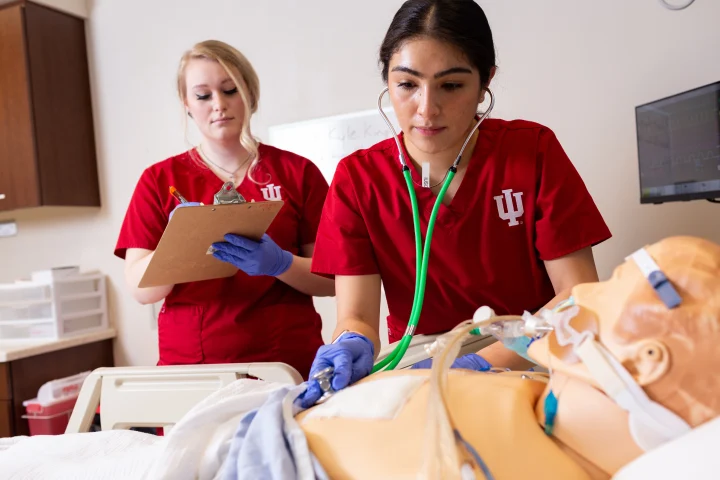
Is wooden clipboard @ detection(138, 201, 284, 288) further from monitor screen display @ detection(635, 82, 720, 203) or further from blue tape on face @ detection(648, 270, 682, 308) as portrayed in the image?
monitor screen display @ detection(635, 82, 720, 203)

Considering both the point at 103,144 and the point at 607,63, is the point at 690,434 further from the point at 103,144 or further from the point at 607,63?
the point at 103,144

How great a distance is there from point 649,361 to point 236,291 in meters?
1.30

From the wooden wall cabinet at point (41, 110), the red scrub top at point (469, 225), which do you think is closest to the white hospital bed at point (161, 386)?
the red scrub top at point (469, 225)

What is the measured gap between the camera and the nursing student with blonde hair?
5.52ft

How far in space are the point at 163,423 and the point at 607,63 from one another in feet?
5.80

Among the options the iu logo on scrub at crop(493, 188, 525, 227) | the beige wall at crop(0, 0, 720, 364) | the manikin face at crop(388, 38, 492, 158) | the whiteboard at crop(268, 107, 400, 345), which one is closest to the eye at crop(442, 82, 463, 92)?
the manikin face at crop(388, 38, 492, 158)

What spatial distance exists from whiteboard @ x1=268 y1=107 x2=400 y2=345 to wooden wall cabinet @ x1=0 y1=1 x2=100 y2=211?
1072 millimetres

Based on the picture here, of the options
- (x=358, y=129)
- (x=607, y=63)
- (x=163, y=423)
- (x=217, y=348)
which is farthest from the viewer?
(x=358, y=129)

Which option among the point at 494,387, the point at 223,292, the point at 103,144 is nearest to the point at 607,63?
the point at 223,292

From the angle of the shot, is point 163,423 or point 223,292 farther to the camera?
point 223,292

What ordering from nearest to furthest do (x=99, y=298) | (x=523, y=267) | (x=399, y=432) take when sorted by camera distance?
1. (x=399, y=432)
2. (x=523, y=267)
3. (x=99, y=298)

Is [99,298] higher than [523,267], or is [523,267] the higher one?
[523,267]

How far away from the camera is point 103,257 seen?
10.5 ft

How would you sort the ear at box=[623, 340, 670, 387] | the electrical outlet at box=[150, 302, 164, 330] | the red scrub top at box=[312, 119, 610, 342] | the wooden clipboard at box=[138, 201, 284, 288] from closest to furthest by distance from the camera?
the ear at box=[623, 340, 670, 387]
the red scrub top at box=[312, 119, 610, 342]
the wooden clipboard at box=[138, 201, 284, 288]
the electrical outlet at box=[150, 302, 164, 330]
